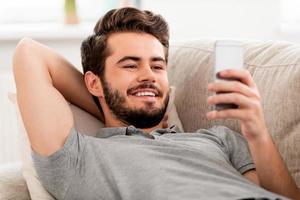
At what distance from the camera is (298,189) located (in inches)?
51.1

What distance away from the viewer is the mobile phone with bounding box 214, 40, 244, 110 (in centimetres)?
113

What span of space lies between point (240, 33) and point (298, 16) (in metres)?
0.39

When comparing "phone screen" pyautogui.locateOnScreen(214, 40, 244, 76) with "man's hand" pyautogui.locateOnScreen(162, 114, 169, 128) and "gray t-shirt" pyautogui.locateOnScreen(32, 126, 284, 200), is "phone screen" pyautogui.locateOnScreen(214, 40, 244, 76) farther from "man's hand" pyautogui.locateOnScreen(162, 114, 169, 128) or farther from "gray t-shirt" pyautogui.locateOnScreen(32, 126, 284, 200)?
"man's hand" pyautogui.locateOnScreen(162, 114, 169, 128)

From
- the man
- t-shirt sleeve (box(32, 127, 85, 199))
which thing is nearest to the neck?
the man

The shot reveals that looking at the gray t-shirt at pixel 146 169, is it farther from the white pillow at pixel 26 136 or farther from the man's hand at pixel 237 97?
the man's hand at pixel 237 97

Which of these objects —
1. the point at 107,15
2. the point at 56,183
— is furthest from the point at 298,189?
the point at 107,15

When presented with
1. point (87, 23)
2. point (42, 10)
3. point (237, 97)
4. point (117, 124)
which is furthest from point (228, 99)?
point (42, 10)

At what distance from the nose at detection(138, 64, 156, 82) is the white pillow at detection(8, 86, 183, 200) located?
0.19m

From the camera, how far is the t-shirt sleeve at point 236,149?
1.40 metres

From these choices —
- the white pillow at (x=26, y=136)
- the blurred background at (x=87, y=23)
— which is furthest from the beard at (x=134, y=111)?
the blurred background at (x=87, y=23)

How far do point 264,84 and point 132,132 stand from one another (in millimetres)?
385

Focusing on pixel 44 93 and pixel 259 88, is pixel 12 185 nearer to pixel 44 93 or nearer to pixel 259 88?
pixel 44 93

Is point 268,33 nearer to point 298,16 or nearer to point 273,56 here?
point 298,16

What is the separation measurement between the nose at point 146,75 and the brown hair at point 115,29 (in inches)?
5.1
